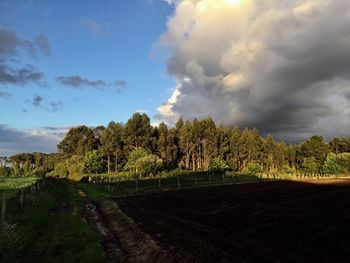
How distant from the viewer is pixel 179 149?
134m

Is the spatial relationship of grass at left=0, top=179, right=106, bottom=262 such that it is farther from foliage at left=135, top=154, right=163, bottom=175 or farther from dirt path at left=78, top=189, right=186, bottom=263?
foliage at left=135, top=154, right=163, bottom=175

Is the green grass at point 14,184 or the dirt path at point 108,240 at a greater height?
the green grass at point 14,184

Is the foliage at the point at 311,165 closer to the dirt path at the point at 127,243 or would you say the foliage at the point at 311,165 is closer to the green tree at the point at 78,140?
the green tree at the point at 78,140

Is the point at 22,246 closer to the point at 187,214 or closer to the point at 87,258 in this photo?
the point at 87,258

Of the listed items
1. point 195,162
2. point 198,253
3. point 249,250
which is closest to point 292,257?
point 249,250

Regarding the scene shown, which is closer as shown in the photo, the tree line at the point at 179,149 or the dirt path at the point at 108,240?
the dirt path at the point at 108,240

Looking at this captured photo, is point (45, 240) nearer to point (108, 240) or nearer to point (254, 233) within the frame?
point (108, 240)

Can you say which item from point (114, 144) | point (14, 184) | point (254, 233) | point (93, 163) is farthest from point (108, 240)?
point (114, 144)

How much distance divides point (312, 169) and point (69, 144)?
10548cm

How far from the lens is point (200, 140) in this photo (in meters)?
136

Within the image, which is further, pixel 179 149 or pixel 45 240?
pixel 179 149

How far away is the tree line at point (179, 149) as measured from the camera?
114 meters

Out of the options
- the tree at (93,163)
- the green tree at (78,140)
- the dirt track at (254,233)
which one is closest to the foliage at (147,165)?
the tree at (93,163)

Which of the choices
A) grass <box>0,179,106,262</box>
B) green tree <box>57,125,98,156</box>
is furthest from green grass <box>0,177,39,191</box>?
green tree <box>57,125,98,156</box>
